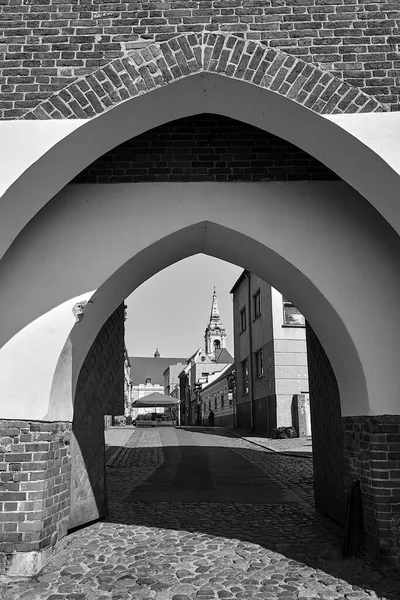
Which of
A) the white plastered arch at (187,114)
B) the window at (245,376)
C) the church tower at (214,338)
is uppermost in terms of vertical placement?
the church tower at (214,338)

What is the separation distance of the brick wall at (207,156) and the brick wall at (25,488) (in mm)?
2484

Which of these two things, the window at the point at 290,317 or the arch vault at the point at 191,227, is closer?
the arch vault at the point at 191,227

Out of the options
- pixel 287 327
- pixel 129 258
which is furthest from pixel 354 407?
pixel 287 327

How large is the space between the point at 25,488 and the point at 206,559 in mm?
1798

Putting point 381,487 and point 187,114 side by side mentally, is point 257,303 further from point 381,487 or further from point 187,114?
point 187,114

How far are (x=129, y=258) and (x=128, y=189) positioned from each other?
28.1 inches

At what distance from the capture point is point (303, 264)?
213 inches

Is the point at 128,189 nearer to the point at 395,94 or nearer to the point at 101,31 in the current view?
the point at 101,31

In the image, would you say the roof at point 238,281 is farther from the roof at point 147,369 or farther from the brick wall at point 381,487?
the roof at point 147,369

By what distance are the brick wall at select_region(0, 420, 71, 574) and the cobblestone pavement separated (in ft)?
1.05

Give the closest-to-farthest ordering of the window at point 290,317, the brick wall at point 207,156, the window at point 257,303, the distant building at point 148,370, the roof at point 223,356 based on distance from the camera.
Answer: the brick wall at point 207,156
the window at point 290,317
the window at point 257,303
the roof at point 223,356
the distant building at point 148,370

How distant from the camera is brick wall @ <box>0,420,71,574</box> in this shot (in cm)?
478

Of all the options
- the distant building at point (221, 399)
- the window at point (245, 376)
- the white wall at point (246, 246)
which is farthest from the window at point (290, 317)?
the white wall at point (246, 246)

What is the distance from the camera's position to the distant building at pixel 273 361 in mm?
20250
